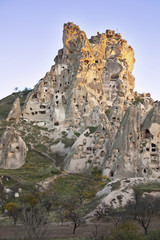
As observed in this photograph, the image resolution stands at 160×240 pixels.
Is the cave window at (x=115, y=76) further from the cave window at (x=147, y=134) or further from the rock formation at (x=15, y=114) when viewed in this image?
the cave window at (x=147, y=134)

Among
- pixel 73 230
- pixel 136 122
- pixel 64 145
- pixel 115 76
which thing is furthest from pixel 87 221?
pixel 115 76

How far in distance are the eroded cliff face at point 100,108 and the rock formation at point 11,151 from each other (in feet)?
28.4

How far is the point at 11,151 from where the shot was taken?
59.4 meters

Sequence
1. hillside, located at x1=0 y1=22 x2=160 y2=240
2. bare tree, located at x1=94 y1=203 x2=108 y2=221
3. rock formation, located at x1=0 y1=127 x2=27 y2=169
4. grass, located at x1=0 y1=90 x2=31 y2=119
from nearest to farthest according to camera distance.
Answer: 1. bare tree, located at x1=94 y1=203 x2=108 y2=221
2. hillside, located at x1=0 y1=22 x2=160 y2=240
3. rock formation, located at x1=0 y1=127 x2=27 y2=169
4. grass, located at x1=0 y1=90 x2=31 y2=119

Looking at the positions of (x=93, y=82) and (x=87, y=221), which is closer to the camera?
(x=87, y=221)

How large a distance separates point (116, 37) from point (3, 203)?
89946 mm

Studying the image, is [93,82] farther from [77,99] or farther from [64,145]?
[64,145]

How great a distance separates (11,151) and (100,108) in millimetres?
28292

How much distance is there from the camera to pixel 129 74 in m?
106

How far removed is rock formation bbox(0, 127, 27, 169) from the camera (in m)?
58.3

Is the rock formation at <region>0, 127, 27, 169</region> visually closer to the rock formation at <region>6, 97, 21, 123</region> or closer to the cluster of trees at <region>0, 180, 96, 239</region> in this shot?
the cluster of trees at <region>0, 180, 96, 239</region>

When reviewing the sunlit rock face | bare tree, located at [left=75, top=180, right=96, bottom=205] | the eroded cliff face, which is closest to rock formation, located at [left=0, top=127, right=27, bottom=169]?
the eroded cliff face

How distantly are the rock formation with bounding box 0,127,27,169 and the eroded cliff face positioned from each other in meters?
8.66

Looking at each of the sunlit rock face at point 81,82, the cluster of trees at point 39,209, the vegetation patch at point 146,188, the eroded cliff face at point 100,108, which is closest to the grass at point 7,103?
the eroded cliff face at point 100,108
